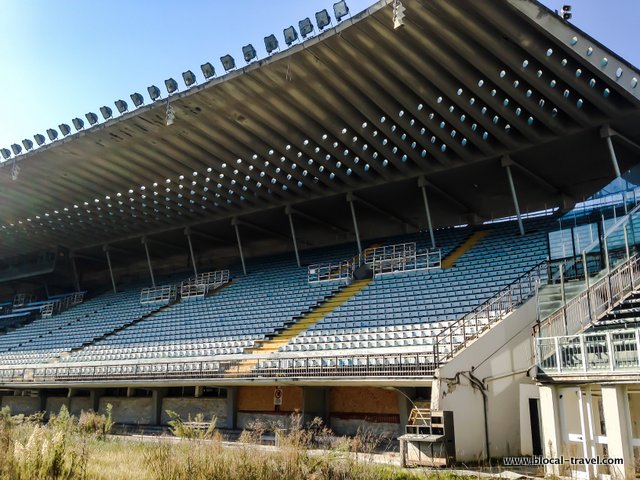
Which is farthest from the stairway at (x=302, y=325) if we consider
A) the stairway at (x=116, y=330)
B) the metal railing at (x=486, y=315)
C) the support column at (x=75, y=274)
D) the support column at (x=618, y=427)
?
the support column at (x=75, y=274)

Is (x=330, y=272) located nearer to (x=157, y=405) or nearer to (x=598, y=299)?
(x=157, y=405)

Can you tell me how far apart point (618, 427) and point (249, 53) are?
Result: 45.2 feet

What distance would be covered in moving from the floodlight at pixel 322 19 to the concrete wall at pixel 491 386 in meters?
9.18

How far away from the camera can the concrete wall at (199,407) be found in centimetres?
1711

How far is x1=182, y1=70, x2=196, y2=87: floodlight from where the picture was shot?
61.8 feet

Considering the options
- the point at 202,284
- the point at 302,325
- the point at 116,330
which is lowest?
the point at 302,325

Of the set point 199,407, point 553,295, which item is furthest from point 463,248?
point 199,407

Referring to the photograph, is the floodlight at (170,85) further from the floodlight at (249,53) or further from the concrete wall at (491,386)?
the concrete wall at (491,386)

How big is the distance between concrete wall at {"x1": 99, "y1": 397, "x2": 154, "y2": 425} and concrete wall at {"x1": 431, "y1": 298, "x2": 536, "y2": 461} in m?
10.7

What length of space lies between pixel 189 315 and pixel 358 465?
16186 millimetres

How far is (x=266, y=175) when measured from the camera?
74.1 feet

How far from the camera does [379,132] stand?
19375mm

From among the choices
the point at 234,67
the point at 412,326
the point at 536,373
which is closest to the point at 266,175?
the point at 234,67

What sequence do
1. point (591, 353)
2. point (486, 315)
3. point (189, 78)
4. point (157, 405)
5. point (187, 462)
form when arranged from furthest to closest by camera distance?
1. point (189, 78)
2. point (157, 405)
3. point (486, 315)
4. point (591, 353)
5. point (187, 462)
